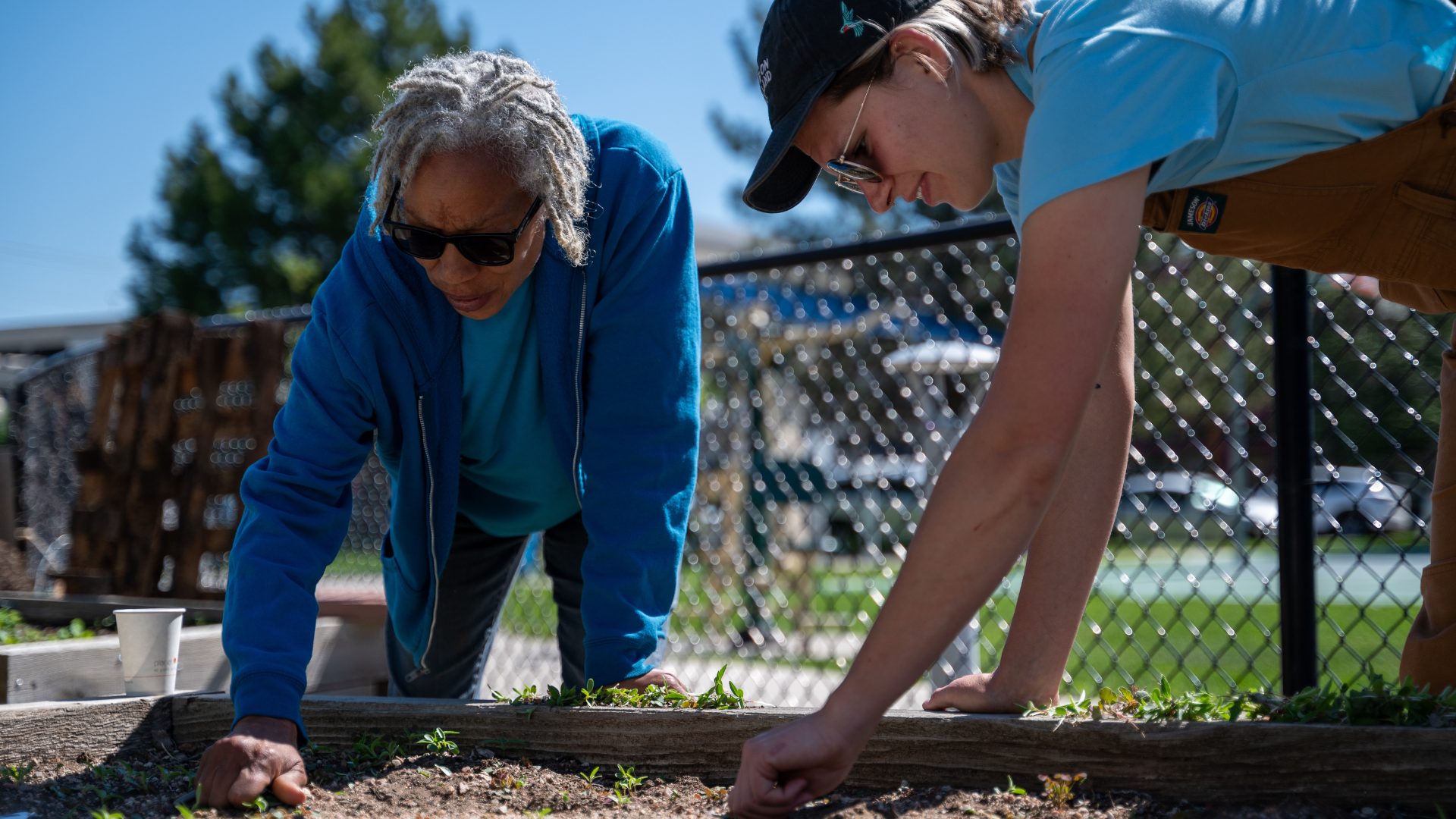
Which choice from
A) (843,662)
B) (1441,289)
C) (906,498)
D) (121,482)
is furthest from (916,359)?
(906,498)

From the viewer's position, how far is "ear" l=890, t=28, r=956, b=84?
1.51 m

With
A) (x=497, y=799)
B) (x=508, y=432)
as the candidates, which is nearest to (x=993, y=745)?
(x=497, y=799)

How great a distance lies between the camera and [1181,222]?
5.16 ft

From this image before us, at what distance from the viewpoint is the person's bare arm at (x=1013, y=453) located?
1.17 meters

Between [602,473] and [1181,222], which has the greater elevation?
[1181,222]

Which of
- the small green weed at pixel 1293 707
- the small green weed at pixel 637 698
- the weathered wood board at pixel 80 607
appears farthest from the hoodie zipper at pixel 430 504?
the weathered wood board at pixel 80 607

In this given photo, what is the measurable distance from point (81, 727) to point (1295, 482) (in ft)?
9.02

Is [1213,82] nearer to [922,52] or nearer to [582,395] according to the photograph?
[922,52]

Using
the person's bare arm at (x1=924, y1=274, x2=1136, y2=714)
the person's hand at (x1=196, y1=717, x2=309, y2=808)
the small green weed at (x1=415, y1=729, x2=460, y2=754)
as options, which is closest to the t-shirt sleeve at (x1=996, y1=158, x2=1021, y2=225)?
the person's bare arm at (x1=924, y1=274, x2=1136, y2=714)

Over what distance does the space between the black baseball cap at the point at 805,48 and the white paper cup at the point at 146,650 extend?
5.58 feet

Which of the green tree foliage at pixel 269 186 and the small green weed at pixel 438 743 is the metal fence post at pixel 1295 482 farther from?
the green tree foliage at pixel 269 186

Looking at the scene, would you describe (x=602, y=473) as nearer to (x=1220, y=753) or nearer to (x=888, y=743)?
(x=888, y=743)

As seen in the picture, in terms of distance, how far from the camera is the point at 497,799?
1.74 m

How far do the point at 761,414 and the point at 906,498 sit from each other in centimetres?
496
